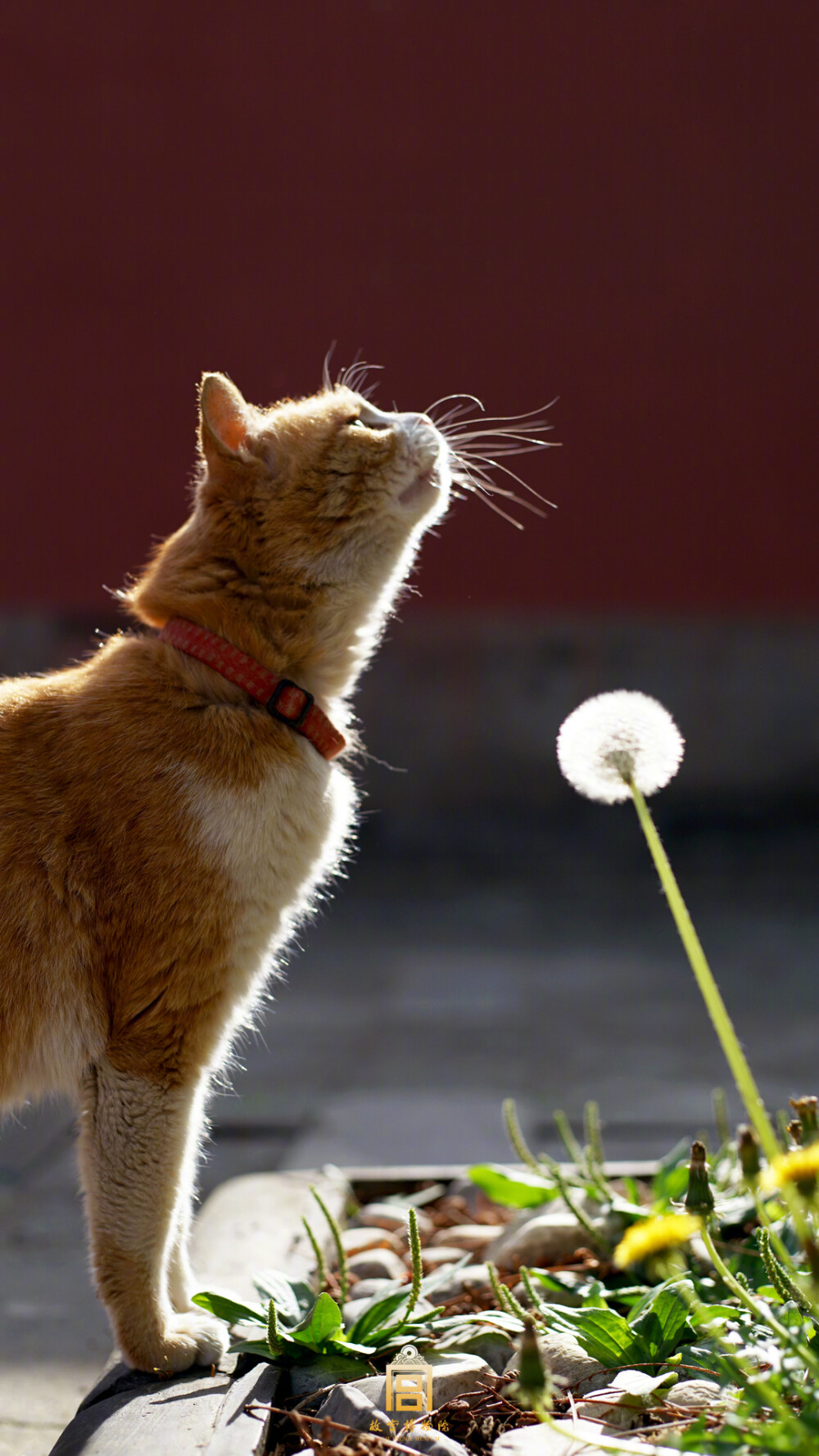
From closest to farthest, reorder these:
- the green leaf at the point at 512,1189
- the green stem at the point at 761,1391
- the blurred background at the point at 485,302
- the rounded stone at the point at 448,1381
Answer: the green stem at the point at 761,1391 → the rounded stone at the point at 448,1381 → the green leaf at the point at 512,1189 → the blurred background at the point at 485,302

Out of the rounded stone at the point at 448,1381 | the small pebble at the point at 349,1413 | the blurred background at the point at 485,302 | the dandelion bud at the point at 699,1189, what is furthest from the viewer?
the blurred background at the point at 485,302

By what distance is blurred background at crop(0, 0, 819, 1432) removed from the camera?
6.29 m

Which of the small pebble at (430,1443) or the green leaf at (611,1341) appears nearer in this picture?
the small pebble at (430,1443)

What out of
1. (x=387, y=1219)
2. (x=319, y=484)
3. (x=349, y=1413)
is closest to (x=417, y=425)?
(x=319, y=484)

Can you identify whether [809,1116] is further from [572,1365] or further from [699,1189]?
[572,1365]

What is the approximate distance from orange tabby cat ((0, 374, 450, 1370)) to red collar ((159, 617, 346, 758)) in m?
0.02

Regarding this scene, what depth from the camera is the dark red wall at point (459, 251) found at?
20.7 ft

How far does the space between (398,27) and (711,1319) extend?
6460mm

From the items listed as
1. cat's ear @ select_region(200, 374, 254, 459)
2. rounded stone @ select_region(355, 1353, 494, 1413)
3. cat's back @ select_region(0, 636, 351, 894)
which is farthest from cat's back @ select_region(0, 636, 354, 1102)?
rounded stone @ select_region(355, 1353, 494, 1413)

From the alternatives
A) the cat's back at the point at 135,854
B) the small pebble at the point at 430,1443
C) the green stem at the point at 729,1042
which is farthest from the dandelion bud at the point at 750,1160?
the cat's back at the point at 135,854

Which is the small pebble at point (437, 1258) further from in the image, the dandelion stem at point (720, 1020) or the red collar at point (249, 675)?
the dandelion stem at point (720, 1020)

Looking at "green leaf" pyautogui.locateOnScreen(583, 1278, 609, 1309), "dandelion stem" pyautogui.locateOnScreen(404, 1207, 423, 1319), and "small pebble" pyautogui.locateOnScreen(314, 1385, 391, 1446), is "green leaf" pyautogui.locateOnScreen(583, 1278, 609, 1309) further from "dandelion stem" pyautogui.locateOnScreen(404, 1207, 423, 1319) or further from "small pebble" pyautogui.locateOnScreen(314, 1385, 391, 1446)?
"small pebble" pyautogui.locateOnScreen(314, 1385, 391, 1446)

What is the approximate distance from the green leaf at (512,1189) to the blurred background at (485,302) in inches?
128

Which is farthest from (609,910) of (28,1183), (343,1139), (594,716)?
(594,716)
